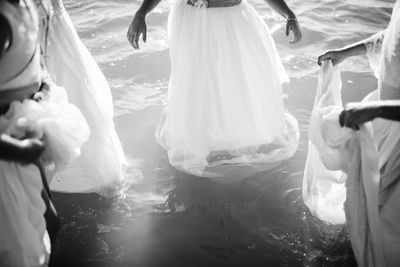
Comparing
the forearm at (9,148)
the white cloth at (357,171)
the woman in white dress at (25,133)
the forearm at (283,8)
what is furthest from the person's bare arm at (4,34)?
the forearm at (283,8)

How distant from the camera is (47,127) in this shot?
187 cm

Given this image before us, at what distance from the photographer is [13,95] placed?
1.92 metres

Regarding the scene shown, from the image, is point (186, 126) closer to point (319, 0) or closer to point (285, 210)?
point (285, 210)

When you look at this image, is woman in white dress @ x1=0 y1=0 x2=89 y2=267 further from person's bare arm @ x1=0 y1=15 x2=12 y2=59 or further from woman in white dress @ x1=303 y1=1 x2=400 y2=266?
woman in white dress @ x1=303 y1=1 x2=400 y2=266

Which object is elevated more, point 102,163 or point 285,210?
point 102,163

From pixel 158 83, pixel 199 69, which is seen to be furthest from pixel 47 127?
pixel 158 83

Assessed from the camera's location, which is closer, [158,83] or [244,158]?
[244,158]

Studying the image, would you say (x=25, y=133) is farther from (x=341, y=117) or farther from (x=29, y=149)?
(x=341, y=117)

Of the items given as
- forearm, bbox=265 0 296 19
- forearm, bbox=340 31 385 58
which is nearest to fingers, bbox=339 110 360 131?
forearm, bbox=340 31 385 58

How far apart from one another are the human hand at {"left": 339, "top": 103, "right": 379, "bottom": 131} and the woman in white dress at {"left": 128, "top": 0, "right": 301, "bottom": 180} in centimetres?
137

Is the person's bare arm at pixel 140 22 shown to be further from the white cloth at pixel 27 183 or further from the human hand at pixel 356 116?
the human hand at pixel 356 116

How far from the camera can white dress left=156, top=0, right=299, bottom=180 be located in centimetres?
317

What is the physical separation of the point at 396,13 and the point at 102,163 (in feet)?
7.01

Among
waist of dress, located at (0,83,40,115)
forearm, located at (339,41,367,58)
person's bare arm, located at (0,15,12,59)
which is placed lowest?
forearm, located at (339,41,367,58)
